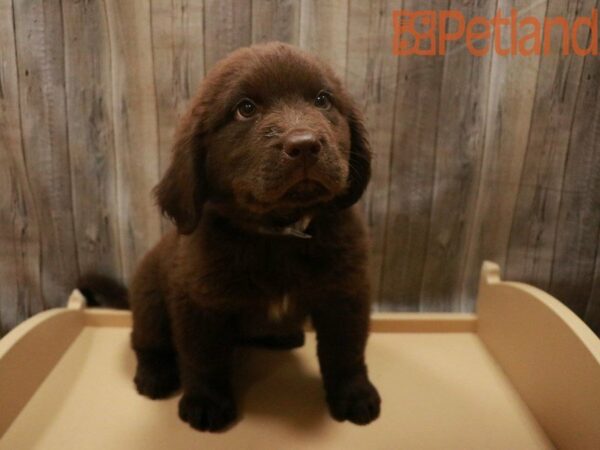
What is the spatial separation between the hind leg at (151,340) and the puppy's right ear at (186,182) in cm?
35

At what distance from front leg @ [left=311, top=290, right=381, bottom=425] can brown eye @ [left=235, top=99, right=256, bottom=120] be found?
47cm

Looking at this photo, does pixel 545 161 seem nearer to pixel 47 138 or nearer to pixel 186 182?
pixel 186 182

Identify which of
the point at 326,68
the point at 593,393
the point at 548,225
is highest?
the point at 326,68

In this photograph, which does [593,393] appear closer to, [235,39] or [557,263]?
[557,263]

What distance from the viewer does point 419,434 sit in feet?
4.25

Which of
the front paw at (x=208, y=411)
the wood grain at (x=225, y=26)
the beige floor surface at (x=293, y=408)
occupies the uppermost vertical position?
the wood grain at (x=225, y=26)

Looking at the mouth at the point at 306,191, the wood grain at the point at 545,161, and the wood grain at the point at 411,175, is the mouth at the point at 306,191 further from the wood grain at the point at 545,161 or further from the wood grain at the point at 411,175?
the wood grain at the point at 545,161

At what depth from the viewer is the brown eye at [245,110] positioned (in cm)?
113

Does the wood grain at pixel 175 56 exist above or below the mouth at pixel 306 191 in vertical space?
above

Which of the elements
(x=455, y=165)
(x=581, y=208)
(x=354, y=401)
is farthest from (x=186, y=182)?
(x=581, y=208)

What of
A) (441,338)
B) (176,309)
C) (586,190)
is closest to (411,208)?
(441,338)

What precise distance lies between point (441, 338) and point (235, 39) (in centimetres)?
117

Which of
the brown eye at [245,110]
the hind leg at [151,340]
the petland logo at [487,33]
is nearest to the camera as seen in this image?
the brown eye at [245,110]

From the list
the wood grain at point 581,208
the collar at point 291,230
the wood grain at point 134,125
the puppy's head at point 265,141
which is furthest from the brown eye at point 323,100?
the wood grain at point 581,208
